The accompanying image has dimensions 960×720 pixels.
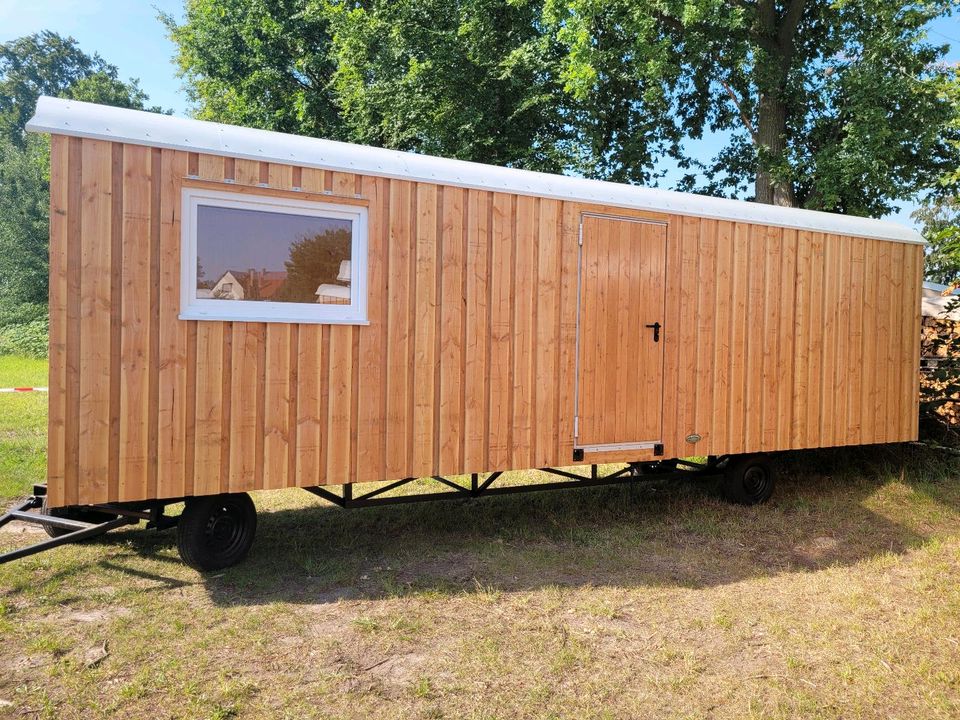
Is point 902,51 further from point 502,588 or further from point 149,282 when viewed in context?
point 149,282

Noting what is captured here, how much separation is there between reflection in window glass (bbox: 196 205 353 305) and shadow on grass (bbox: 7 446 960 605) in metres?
1.76

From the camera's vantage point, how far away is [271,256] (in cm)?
421

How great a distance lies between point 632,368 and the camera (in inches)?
214

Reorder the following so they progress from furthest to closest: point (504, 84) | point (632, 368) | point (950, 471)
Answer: point (504, 84), point (950, 471), point (632, 368)

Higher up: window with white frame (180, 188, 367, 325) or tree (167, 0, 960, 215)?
tree (167, 0, 960, 215)

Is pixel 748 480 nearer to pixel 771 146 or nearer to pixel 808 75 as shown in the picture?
pixel 771 146

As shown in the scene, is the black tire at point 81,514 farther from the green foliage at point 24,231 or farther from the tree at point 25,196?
the green foliage at point 24,231

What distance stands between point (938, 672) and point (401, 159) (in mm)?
4060

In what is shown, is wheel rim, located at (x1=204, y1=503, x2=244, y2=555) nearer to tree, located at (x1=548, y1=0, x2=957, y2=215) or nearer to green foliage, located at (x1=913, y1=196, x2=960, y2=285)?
green foliage, located at (x1=913, y1=196, x2=960, y2=285)

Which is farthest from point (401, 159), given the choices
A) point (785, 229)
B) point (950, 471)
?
point (950, 471)

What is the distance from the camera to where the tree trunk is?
11227 millimetres

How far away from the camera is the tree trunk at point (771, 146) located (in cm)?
1123

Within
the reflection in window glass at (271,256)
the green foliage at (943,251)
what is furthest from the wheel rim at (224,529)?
the green foliage at (943,251)

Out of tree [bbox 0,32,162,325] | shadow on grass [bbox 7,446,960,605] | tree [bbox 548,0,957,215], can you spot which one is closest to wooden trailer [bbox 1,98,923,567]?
shadow on grass [bbox 7,446,960,605]
